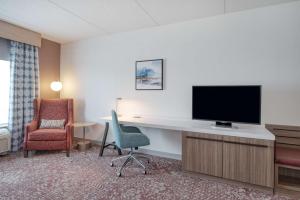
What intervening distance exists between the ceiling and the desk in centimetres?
178

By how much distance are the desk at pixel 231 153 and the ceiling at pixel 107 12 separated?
1784 millimetres

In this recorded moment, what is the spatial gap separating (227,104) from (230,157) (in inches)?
28.5

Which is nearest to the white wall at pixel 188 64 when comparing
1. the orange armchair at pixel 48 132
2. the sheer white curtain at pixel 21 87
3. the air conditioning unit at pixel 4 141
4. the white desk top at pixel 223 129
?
the white desk top at pixel 223 129

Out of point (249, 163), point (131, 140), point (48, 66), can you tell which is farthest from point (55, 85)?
point (249, 163)

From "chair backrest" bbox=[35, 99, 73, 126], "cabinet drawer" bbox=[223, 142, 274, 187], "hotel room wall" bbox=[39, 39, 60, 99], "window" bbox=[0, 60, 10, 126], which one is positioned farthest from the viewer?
"hotel room wall" bbox=[39, 39, 60, 99]

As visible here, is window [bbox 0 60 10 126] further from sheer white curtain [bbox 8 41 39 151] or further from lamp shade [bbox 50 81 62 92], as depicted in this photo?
lamp shade [bbox 50 81 62 92]

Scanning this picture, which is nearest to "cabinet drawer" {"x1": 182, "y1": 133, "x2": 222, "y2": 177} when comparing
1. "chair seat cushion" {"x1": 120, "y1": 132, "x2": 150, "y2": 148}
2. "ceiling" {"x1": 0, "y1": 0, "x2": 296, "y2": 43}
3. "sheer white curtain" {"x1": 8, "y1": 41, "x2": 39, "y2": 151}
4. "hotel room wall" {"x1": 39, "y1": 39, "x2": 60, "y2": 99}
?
"chair seat cushion" {"x1": 120, "y1": 132, "x2": 150, "y2": 148}

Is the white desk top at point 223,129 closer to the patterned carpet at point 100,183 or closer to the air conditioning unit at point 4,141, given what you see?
the patterned carpet at point 100,183

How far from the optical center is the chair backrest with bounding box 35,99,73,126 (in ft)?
13.1

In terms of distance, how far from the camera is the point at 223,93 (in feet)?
8.96

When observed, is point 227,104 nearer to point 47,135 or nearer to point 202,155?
point 202,155

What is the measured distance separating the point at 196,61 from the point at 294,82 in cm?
143

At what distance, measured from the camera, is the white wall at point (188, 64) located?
8.93 feet

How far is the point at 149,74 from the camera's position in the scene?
370cm
